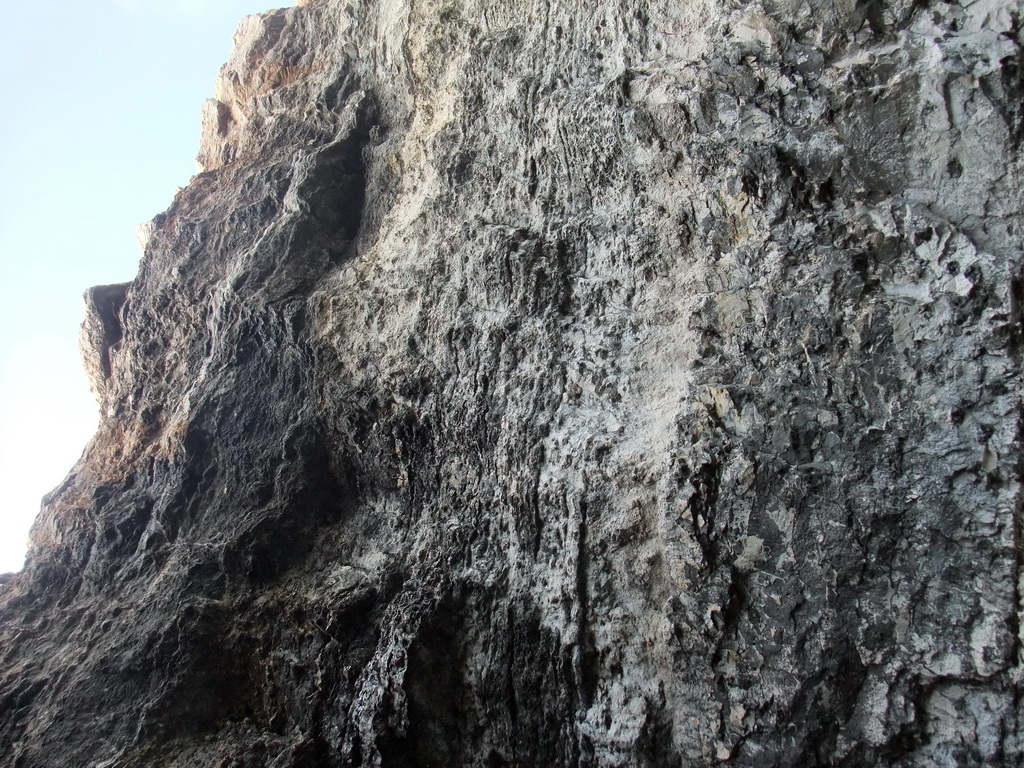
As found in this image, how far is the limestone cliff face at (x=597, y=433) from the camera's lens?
2922 millimetres

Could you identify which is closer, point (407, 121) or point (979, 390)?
point (979, 390)

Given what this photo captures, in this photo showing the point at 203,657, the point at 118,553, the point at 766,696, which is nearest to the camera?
the point at 766,696

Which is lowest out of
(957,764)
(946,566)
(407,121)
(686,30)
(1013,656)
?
(957,764)

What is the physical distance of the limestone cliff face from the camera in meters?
2.92

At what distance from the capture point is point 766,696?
3.09 metres

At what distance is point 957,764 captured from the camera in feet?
9.04

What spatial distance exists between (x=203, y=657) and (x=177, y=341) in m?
2.79

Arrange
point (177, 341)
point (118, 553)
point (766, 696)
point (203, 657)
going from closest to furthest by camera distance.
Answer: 1. point (766, 696)
2. point (203, 657)
3. point (118, 553)
4. point (177, 341)

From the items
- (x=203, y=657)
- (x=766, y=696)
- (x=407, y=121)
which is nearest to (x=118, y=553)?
(x=203, y=657)

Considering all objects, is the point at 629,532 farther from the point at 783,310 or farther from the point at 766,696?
the point at 783,310

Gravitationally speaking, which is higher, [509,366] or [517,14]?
[517,14]

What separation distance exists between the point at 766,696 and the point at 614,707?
715mm

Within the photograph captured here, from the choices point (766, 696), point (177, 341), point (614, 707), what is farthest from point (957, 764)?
point (177, 341)

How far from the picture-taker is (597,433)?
3.67m
